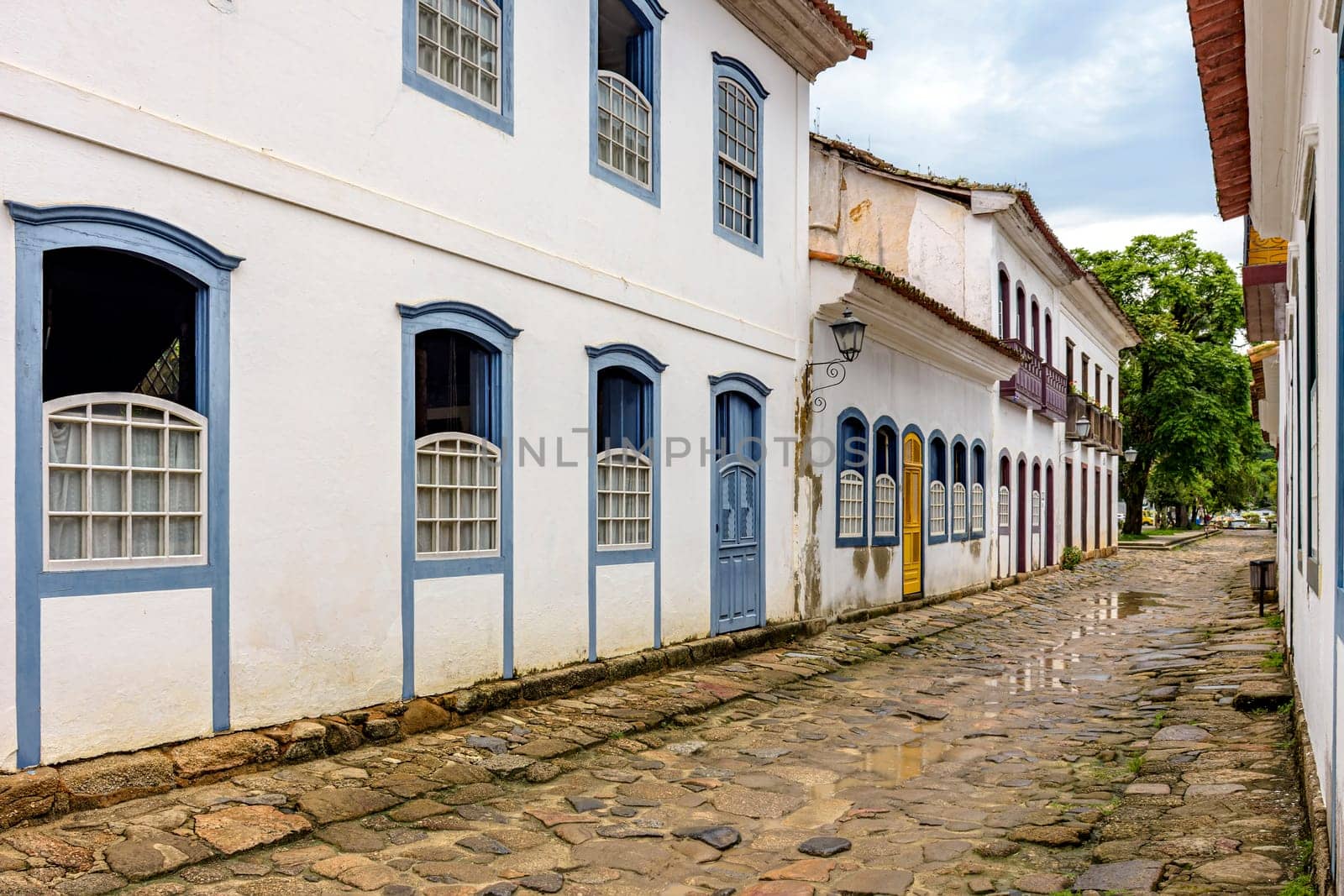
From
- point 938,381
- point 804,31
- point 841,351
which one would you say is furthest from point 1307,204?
point 938,381

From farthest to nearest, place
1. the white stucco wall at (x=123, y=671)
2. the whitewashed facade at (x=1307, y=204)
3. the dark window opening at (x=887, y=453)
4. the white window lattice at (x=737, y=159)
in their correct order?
1. the dark window opening at (x=887, y=453)
2. the white window lattice at (x=737, y=159)
3. the white stucco wall at (x=123, y=671)
4. the whitewashed facade at (x=1307, y=204)

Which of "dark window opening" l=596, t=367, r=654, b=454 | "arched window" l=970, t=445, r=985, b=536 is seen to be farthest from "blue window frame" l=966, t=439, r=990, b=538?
"dark window opening" l=596, t=367, r=654, b=454

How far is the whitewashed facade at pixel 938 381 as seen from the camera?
41.8 ft

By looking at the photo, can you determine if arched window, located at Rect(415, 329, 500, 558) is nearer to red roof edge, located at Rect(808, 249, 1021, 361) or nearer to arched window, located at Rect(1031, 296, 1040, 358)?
red roof edge, located at Rect(808, 249, 1021, 361)

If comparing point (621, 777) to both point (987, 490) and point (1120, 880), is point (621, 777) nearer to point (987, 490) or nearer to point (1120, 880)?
point (1120, 880)

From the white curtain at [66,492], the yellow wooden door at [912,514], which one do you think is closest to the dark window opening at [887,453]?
the yellow wooden door at [912,514]

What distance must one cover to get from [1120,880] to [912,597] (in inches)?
428

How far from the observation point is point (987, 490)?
1898 cm

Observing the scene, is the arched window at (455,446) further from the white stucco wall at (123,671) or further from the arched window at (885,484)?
the arched window at (885,484)

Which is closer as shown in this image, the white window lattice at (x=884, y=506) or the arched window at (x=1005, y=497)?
the white window lattice at (x=884, y=506)

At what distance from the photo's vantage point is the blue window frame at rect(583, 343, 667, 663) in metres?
8.66

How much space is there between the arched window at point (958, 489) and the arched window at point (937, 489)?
0.44m

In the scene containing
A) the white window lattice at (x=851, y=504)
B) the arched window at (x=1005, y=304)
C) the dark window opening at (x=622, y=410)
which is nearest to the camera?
the dark window opening at (x=622, y=410)

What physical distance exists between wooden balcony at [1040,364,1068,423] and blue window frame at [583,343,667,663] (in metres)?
14.7
